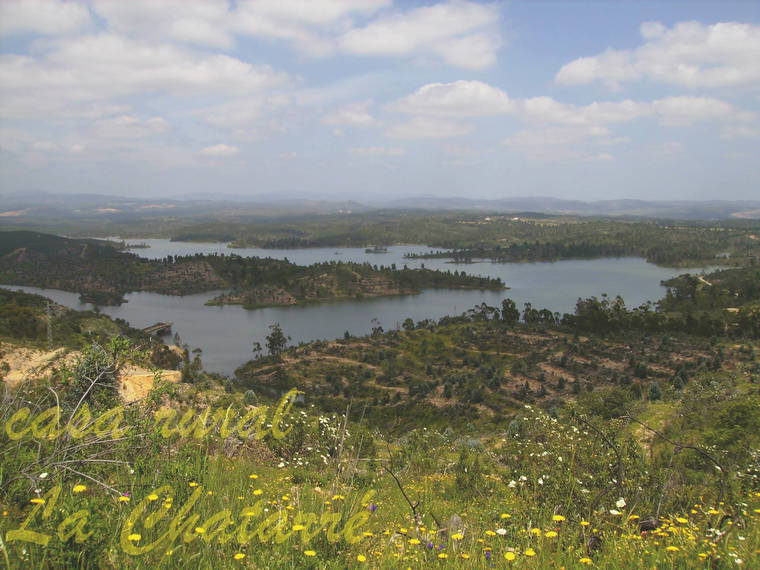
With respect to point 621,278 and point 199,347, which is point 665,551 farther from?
point 621,278

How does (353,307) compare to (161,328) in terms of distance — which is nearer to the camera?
(161,328)

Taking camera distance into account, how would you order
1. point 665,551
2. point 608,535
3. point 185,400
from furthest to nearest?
point 185,400 → point 608,535 → point 665,551

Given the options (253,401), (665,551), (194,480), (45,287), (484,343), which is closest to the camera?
(665,551)

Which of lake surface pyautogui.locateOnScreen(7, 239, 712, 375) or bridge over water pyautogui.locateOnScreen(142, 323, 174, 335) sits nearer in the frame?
bridge over water pyautogui.locateOnScreen(142, 323, 174, 335)

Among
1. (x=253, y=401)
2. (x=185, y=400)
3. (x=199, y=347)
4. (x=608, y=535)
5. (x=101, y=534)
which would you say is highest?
(x=101, y=534)

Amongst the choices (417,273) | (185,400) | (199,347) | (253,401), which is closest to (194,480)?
(185,400)

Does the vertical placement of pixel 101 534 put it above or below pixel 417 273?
above

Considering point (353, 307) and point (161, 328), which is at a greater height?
point (353, 307)

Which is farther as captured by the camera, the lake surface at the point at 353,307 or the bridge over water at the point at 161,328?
the lake surface at the point at 353,307
